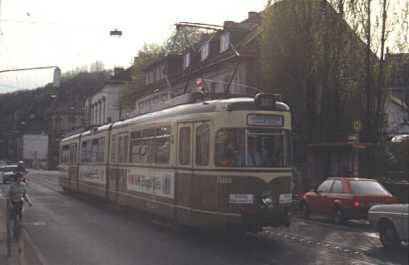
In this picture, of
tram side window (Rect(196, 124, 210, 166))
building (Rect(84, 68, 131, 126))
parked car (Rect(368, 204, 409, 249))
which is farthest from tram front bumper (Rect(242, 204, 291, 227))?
building (Rect(84, 68, 131, 126))

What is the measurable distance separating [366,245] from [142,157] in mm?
6739

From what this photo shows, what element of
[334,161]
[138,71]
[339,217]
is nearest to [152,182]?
[339,217]

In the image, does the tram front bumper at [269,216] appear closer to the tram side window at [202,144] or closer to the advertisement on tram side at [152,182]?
the tram side window at [202,144]

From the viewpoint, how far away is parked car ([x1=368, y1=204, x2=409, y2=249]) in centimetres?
1219

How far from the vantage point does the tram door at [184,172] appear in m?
13.8

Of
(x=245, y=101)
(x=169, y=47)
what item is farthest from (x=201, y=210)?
(x=169, y=47)

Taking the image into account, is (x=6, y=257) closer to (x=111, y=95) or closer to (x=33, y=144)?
(x=111, y=95)

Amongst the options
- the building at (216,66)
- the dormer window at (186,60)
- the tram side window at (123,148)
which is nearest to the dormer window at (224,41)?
the building at (216,66)

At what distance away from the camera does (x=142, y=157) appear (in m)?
17.3

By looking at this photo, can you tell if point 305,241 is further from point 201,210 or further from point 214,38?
point 214,38

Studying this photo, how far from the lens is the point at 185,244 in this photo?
1313cm

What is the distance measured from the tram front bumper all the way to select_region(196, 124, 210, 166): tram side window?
1517mm

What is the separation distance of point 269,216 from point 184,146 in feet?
8.77

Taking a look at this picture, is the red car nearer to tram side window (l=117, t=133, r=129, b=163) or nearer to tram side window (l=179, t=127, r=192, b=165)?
tram side window (l=117, t=133, r=129, b=163)
